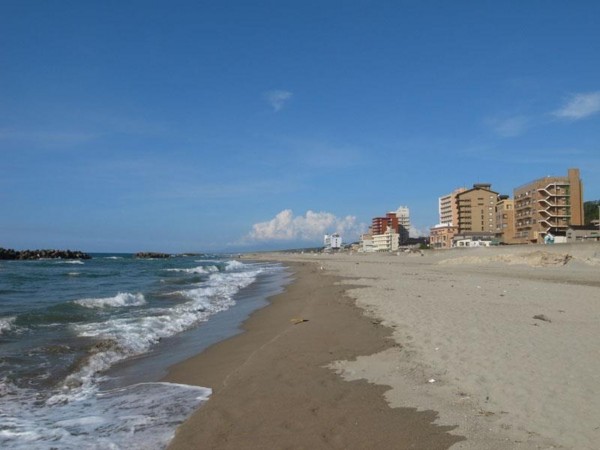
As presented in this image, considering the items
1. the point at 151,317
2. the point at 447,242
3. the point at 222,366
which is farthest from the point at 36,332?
the point at 447,242

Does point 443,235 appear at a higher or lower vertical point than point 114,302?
higher

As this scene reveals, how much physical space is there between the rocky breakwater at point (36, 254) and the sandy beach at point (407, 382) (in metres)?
100

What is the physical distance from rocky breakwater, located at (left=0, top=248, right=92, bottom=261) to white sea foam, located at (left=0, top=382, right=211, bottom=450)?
335ft

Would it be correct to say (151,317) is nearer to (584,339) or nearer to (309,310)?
(309,310)

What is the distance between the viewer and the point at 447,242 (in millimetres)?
117562

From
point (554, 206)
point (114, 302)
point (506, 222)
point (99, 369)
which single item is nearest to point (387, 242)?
point (506, 222)

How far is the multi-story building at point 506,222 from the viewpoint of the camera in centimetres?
9084

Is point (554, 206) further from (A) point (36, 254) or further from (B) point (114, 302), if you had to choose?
(A) point (36, 254)

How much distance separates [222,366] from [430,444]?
482cm

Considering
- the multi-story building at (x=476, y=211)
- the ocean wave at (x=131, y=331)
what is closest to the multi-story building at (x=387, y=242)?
the multi-story building at (x=476, y=211)

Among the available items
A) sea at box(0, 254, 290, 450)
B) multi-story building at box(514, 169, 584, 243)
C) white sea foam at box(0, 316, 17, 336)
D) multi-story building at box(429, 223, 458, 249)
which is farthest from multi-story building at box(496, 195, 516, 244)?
white sea foam at box(0, 316, 17, 336)

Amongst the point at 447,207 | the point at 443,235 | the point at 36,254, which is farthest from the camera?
the point at 447,207

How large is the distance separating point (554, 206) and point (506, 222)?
68.3 feet

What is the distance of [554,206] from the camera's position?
7688 cm
